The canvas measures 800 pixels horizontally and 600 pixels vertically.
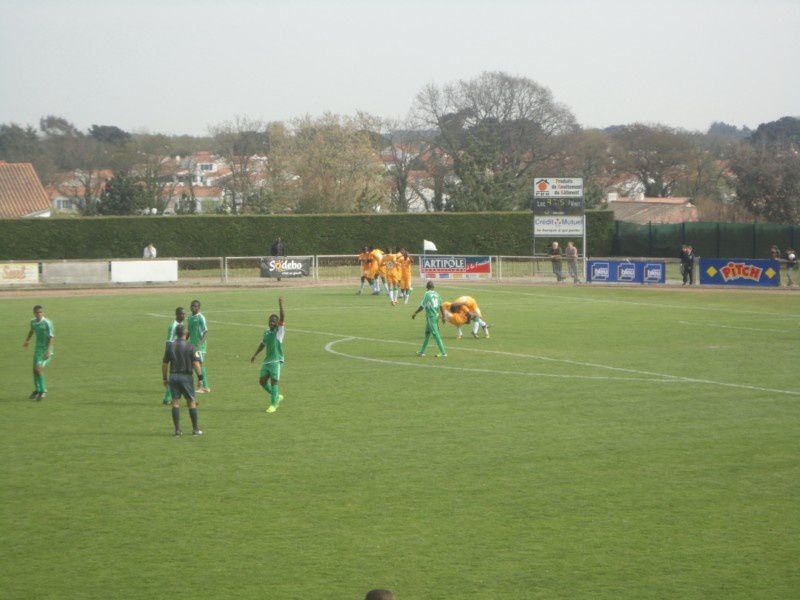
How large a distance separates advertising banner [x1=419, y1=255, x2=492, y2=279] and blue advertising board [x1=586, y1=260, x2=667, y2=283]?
4995 millimetres

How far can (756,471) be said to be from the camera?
14164 mm

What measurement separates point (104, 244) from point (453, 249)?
21090mm

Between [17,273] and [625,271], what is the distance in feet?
91.4

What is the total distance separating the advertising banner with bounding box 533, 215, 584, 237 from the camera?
57.8m

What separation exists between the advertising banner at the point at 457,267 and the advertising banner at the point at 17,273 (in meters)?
18.0

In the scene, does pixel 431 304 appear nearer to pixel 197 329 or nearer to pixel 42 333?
pixel 197 329

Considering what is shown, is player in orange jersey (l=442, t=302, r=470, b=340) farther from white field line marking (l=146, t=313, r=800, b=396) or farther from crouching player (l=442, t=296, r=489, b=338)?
white field line marking (l=146, t=313, r=800, b=396)

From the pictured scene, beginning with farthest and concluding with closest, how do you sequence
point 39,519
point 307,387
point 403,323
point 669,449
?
point 403,323 → point 307,387 → point 669,449 → point 39,519

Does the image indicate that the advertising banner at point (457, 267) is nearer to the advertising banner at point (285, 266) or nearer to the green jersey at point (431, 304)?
the advertising banner at point (285, 266)

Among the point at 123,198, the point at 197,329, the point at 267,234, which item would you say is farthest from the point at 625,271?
the point at 123,198

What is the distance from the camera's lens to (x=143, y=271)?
51.7 meters

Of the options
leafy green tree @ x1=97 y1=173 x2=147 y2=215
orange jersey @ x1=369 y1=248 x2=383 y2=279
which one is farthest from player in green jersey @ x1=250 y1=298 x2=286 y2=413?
leafy green tree @ x1=97 y1=173 x2=147 y2=215

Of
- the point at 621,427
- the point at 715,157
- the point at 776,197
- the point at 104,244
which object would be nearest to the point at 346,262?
the point at 104,244

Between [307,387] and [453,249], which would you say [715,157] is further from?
[307,387]
